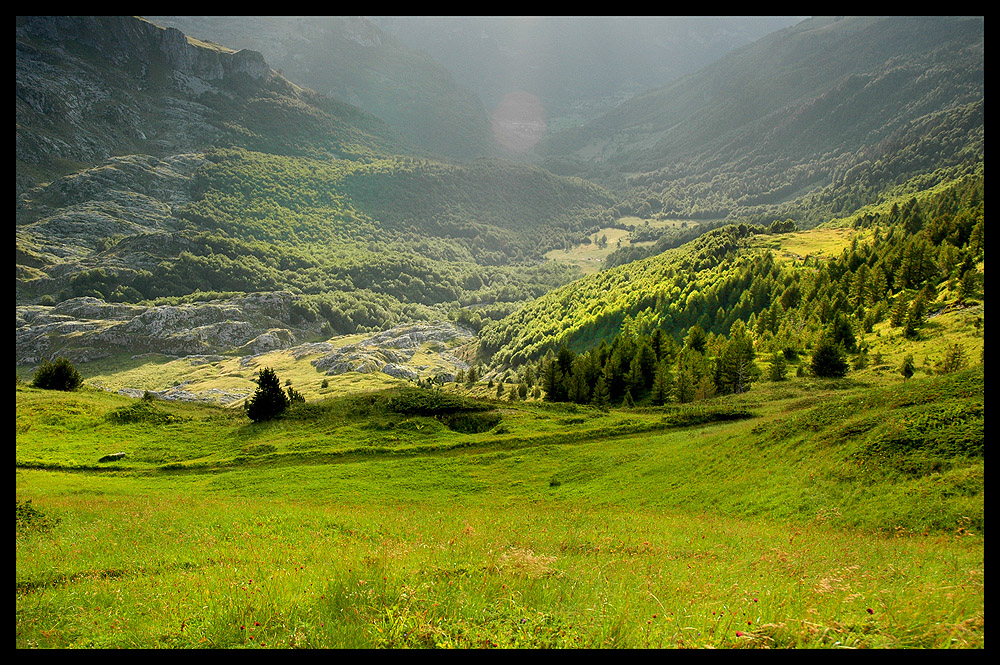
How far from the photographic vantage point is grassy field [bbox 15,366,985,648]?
25.4 ft

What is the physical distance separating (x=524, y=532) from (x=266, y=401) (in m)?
46.9

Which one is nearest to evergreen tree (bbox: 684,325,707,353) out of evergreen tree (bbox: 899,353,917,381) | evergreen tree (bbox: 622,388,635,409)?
evergreen tree (bbox: 622,388,635,409)

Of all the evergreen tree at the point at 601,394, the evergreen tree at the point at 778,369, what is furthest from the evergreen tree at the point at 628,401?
the evergreen tree at the point at 778,369

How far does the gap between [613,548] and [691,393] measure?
53.5 m

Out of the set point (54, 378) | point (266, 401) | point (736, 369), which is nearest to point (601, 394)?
point (736, 369)

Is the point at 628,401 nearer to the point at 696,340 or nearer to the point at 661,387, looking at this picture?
the point at 661,387

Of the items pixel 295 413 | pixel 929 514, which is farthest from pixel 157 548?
pixel 295 413

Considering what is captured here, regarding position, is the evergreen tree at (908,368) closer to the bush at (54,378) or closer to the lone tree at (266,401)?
the lone tree at (266,401)

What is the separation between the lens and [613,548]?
15.2 m

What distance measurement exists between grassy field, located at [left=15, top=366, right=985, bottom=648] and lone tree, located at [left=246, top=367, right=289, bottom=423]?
3.82 m

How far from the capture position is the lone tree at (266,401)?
176 feet

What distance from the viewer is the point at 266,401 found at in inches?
2135

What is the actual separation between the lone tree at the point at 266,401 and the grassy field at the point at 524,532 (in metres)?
3.82
